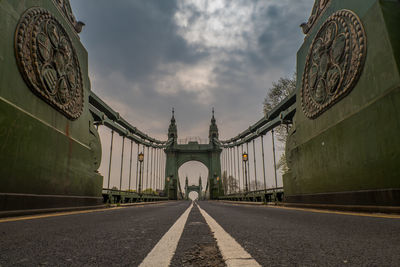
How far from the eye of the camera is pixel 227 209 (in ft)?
27.2

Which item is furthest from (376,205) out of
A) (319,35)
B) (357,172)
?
(319,35)

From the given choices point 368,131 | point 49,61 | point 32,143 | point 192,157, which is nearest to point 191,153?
point 192,157

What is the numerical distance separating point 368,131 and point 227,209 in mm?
4764

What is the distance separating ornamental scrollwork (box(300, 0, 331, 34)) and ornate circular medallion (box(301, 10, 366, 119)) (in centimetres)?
91

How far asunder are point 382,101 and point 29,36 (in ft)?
31.6

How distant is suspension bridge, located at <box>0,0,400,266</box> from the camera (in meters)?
1.72

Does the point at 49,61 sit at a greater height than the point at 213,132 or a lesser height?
lesser

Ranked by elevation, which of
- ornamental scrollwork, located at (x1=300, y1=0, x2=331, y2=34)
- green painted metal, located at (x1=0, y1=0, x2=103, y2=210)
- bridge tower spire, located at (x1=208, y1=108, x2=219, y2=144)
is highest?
bridge tower spire, located at (x1=208, y1=108, x2=219, y2=144)

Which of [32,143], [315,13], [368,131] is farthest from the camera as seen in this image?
[315,13]

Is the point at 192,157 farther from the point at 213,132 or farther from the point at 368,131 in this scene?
the point at 368,131

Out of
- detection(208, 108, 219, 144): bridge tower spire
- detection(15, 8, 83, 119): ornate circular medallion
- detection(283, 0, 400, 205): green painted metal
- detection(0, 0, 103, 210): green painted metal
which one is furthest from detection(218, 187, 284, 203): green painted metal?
detection(208, 108, 219, 144): bridge tower spire

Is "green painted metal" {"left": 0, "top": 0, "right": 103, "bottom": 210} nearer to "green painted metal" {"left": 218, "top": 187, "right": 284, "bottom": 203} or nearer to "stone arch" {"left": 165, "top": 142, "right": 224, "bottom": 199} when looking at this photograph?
"green painted metal" {"left": 218, "top": 187, "right": 284, "bottom": 203}

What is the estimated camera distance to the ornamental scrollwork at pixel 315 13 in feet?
31.4

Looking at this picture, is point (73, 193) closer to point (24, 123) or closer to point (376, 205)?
point (24, 123)
